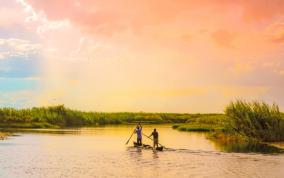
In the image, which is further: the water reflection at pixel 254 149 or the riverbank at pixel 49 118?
the riverbank at pixel 49 118

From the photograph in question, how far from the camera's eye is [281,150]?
45531mm

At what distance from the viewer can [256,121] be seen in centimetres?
5359

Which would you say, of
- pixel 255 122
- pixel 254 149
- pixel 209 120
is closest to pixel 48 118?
pixel 209 120

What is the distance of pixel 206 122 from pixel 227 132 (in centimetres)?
3339

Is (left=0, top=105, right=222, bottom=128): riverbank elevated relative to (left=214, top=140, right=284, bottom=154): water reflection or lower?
elevated

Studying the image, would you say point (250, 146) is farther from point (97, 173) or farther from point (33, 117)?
point (33, 117)

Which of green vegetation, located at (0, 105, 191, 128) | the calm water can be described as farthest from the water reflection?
green vegetation, located at (0, 105, 191, 128)

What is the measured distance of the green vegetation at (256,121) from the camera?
5353 cm

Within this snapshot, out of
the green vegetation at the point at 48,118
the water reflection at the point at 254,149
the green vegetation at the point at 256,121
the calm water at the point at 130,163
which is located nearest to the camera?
the calm water at the point at 130,163

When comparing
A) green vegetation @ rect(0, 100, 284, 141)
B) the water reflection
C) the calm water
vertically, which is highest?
green vegetation @ rect(0, 100, 284, 141)

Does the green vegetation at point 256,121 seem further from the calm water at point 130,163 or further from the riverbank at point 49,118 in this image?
the riverbank at point 49,118

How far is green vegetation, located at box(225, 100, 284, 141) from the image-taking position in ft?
176

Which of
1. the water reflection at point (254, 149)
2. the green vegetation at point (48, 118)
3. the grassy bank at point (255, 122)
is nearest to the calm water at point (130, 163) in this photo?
the water reflection at point (254, 149)

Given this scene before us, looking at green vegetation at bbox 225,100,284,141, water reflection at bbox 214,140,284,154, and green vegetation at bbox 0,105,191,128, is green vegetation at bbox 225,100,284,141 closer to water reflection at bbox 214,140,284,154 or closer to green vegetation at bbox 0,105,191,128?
water reflection at bbox 214,140,284,154
